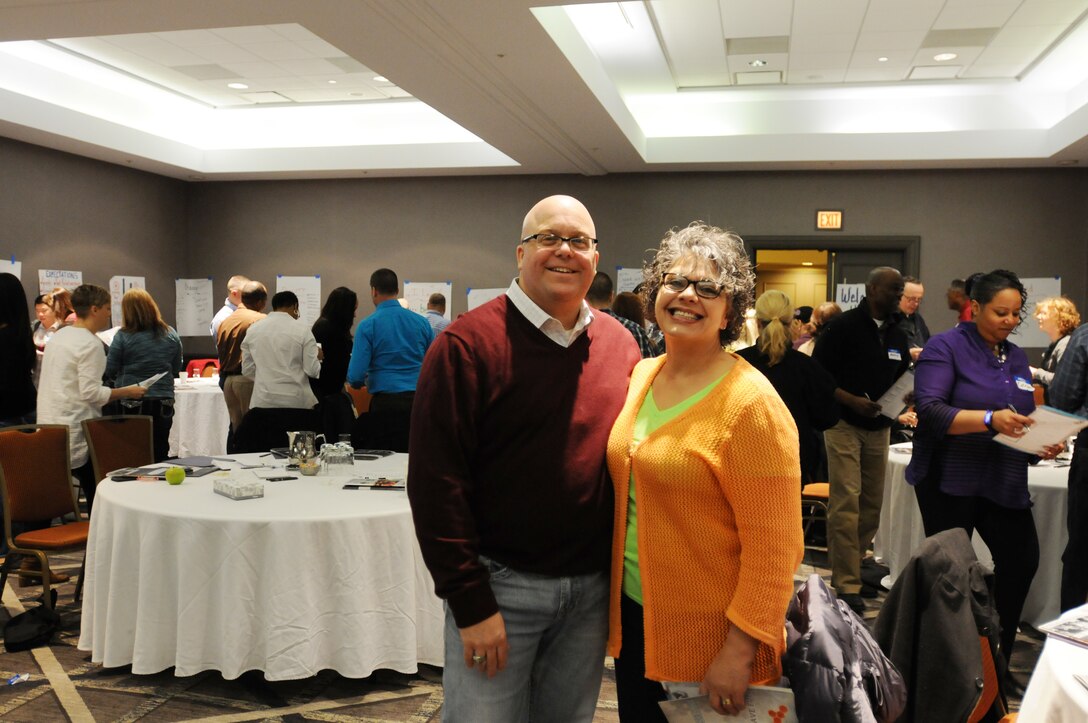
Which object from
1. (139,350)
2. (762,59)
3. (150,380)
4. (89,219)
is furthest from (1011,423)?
(89,219)

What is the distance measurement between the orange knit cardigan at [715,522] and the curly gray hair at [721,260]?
13 cm

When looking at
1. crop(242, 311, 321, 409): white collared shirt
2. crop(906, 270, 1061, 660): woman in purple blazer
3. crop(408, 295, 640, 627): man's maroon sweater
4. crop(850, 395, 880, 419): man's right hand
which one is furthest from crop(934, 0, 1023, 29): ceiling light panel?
crop(408, 295, 640, 627): man's maroon sweater

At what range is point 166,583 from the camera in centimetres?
315

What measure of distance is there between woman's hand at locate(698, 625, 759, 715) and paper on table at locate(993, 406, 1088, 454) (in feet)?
5.76

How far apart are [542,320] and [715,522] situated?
531 millimetres

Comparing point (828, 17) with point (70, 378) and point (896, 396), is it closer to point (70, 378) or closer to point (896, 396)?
point (896, 396)

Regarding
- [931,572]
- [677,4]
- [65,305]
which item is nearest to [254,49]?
[65,305]

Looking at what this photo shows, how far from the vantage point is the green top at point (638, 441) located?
1.70 meters

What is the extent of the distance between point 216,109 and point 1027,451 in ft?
29.2

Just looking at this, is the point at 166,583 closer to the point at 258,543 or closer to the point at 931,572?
the point at 258,543

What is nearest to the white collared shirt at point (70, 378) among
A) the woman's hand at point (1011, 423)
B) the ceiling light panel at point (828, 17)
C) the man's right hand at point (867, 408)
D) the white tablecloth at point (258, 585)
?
the white tablecloth at point (258, 585)

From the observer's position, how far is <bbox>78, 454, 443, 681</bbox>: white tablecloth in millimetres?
3088

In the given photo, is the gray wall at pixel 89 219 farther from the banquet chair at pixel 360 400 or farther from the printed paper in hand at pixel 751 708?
the printed paper in hand at pixel 751 708

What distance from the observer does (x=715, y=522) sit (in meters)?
1.66
